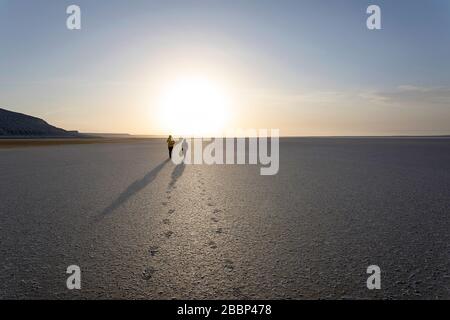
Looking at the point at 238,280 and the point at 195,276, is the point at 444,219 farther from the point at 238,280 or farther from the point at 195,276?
the point at 195,276

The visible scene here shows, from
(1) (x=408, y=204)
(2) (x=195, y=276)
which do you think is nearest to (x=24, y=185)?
(2) (x=195, y=276)

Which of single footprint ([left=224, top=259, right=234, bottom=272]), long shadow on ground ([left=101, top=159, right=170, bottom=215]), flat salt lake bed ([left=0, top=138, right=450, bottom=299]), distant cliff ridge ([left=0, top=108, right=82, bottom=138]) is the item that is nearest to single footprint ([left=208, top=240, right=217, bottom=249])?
flat salt lake bed ([left=0, top=138, right=450, bottom=299])

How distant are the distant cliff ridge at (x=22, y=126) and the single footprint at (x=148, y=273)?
145 metres

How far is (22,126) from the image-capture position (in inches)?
5399

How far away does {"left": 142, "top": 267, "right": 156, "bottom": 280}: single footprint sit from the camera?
4480mm

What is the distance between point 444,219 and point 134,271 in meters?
8.48

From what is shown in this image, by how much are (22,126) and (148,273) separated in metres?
170

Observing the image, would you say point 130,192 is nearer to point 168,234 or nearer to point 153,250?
point 168,234

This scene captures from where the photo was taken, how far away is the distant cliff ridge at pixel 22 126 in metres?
124

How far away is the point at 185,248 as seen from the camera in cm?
566

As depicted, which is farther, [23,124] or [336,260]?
[23,124]

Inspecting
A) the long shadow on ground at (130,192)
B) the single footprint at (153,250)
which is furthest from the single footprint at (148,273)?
the long shadow on ground at (130,192)

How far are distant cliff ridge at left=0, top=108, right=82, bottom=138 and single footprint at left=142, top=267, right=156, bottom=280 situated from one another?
144609mm
